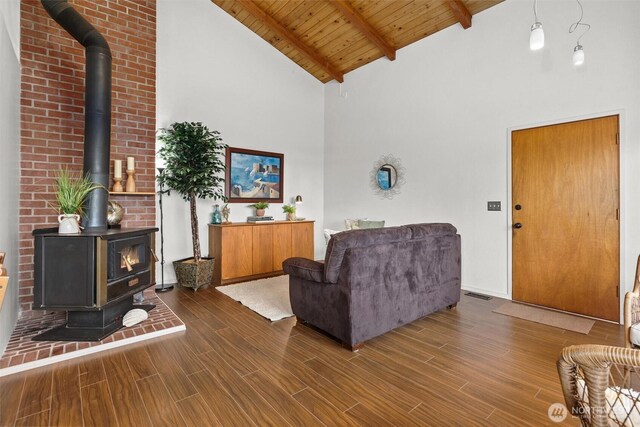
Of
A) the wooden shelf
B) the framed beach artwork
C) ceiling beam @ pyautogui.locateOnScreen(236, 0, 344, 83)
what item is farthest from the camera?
the framed beach artwork

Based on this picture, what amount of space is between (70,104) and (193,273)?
2.30 metres

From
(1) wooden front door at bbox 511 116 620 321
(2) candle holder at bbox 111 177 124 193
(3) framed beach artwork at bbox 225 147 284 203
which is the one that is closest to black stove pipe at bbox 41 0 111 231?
(2) candle holder at bbox 111 177 124 193

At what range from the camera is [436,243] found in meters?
3.13

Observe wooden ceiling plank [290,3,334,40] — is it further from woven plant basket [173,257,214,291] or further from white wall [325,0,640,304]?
woven plant basket [173,257,214,291]

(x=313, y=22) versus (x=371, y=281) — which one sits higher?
(x=313, y=22)

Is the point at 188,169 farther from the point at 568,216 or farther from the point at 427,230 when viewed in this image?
the point at 568,216

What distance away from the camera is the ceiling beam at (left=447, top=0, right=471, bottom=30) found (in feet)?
12.8

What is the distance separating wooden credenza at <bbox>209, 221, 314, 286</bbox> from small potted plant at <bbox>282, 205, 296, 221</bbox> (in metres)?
0.28

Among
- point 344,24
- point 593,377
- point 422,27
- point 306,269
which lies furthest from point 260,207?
point 593,377

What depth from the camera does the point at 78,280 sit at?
2.47 metres

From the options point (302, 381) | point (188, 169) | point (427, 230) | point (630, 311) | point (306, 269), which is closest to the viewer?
point (630, 311)

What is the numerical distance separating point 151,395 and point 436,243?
104 inches

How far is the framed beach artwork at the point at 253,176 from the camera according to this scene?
201 inches

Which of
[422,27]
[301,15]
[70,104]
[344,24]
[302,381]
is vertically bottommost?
[302,381]
